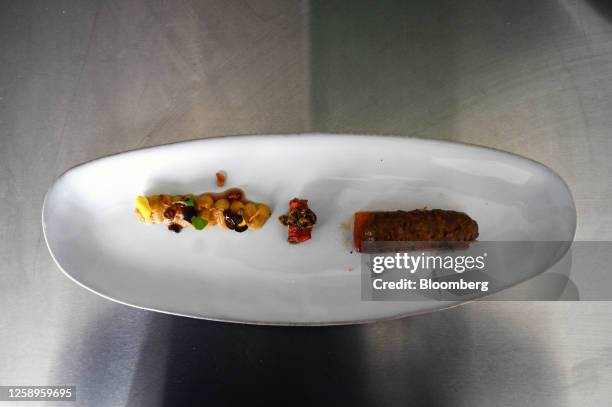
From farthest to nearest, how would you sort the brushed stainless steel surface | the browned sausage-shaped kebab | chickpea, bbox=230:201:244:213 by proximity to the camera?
the brushed stainless steel surface, chickpea, bbox=230:201:244:213, the browned sausage-shaped kebab

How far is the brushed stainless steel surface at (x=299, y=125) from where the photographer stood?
2416mm

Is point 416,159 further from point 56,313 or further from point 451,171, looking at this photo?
point 56,313

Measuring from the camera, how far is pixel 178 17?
2697 mm

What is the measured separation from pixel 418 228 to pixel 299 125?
101cm

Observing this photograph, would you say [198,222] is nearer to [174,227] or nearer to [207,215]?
[207,215]

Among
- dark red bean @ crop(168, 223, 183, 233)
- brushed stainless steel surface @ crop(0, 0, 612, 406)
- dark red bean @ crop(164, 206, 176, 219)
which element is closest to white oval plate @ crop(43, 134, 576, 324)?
dark red bean @ crop(168, 223, 183, 233)

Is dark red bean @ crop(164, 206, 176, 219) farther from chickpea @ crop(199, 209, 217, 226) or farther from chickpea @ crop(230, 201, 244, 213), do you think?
chickpea @ crop(230, 201, 244, 213)

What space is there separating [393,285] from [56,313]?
214 centimetres

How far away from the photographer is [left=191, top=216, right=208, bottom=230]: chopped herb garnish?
223 cm

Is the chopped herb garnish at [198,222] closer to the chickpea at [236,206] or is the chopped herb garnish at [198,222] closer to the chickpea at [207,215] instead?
the chickpea at [207,215]

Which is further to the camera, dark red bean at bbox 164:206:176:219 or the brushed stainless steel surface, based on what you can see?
the brushed stainless steel surface

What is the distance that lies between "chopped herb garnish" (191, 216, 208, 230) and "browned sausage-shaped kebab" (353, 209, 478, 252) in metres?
0.91

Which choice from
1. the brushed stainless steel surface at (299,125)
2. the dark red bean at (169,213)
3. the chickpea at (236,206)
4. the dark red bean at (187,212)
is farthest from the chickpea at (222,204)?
the brushed stainless steel surface at (299,125)

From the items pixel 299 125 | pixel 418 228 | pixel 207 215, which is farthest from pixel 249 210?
pixel 418 228
